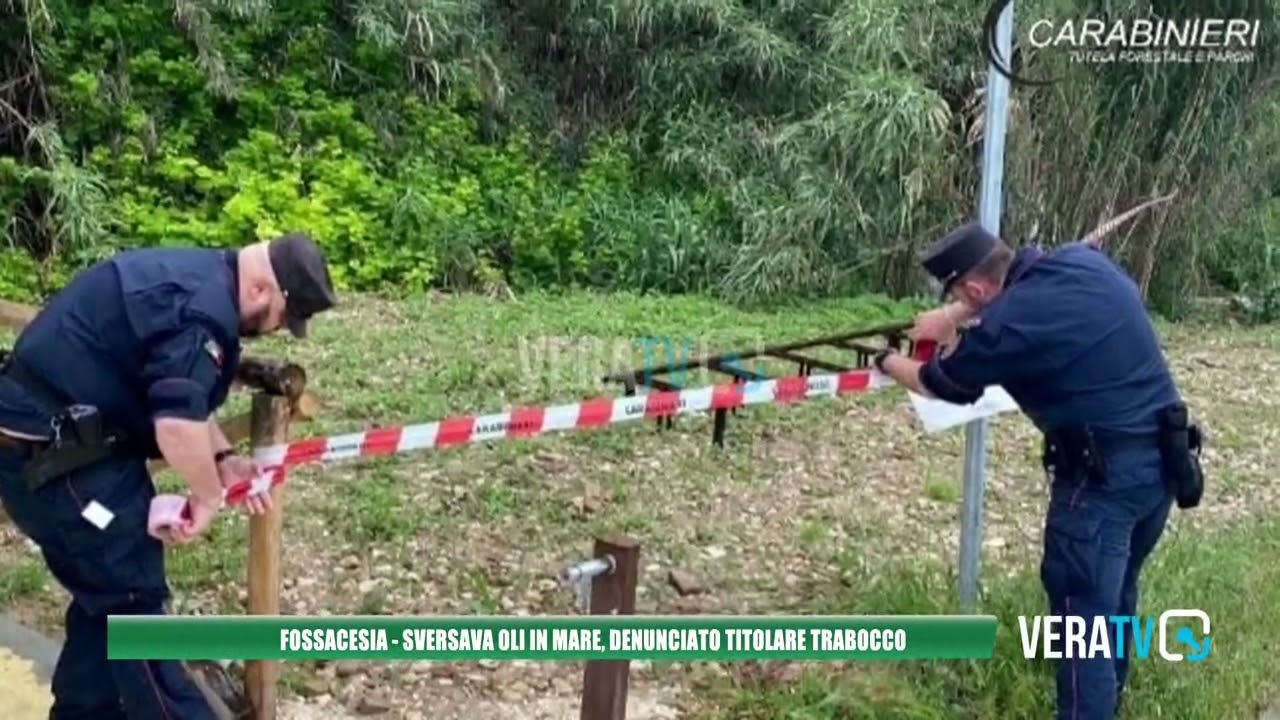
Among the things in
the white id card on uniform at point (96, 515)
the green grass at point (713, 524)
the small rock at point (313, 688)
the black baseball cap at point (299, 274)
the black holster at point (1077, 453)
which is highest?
the black baseball cap at point (299, 274)

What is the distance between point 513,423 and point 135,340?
4.66 feet

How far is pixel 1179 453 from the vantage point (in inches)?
133

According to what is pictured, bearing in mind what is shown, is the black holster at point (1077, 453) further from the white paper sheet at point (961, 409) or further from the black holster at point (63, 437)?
the black holster at point (63, 437)

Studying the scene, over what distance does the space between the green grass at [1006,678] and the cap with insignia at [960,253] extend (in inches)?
41.3

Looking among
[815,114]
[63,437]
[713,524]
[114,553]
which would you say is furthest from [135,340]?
[815,114]

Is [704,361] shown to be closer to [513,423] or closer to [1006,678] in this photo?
[513,423]

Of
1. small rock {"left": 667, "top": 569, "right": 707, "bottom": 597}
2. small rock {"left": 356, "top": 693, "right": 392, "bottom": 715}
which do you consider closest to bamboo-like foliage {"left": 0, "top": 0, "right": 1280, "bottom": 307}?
small rock {"left": 667, "top": 569, "right": 707, "bottom": 597}

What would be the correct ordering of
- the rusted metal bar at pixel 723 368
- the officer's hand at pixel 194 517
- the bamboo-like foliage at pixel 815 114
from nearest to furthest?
the officer's hand at pixel 194 517 → the rusted metal bar at pixel 723 368 → the bamboo-like foliage at pixel 815 114

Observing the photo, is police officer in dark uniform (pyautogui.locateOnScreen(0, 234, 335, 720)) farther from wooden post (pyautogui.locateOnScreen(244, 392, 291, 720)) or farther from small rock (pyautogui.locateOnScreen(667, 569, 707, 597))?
small rock (pyautogui.locateOnScreen(667, 569, 707, 597))

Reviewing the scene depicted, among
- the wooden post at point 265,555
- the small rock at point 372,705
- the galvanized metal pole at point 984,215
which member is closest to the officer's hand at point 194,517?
the wooden post at point 265,555

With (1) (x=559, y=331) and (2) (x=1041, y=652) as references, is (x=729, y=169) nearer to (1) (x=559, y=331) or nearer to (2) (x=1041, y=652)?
(1) (x=559, y=331)

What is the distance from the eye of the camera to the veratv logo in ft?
Result: 11.3

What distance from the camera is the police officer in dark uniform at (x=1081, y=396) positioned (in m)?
3.32

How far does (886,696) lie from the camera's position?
376 cm
